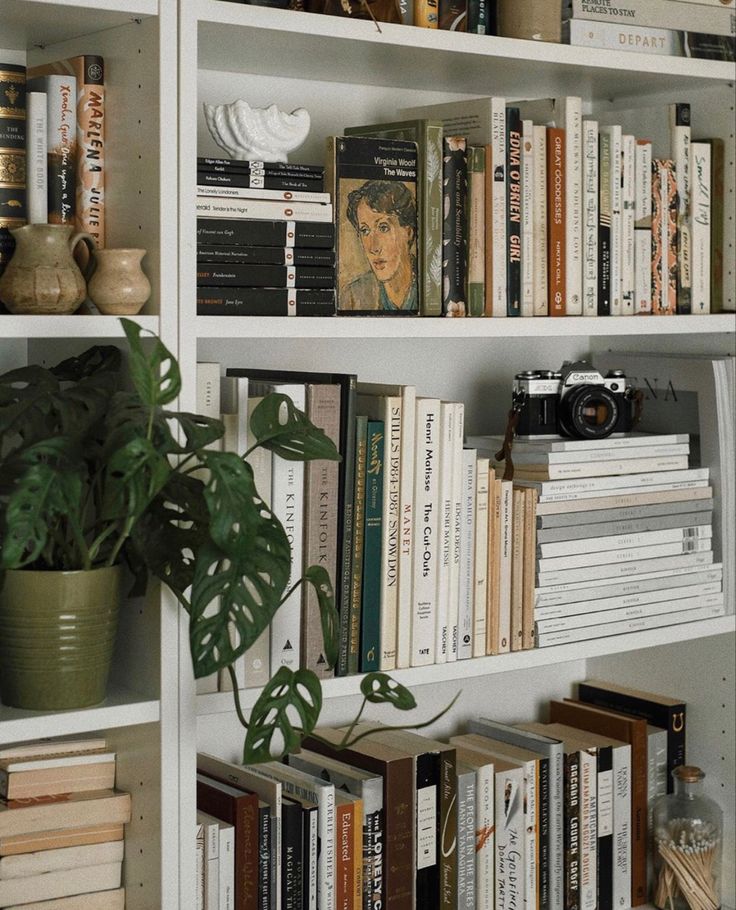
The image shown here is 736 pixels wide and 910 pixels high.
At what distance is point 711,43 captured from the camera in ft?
5.45


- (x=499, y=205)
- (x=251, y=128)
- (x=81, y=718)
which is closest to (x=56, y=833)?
(x=81, y=718)

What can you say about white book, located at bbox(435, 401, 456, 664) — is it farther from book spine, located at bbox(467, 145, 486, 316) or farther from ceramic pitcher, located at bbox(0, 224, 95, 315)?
ceramic pitcher, located at bbox(0, 224, 95, 315)

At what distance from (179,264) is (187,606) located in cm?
32

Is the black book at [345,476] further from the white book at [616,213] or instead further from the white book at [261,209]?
the white book at [616,213]

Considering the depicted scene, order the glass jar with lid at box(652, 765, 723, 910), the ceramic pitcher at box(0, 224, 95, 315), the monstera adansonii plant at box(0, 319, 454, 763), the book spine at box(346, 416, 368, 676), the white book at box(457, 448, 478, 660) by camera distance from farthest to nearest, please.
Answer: the glass jar with lid at box(652, 765, 723, 910) → the white book at box(457, 448, 478, 660) → the book spine at box(346, 416, 368, 676) → the ceramic pitcher at box(0, 224, 95, 315) → the monstera adansonii plant at box(0, 319, 454, 763)

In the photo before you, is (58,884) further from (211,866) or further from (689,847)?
(689,847)

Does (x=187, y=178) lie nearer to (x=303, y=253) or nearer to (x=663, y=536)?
(x=303, y=253)

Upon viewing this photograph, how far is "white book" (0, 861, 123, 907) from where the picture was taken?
127 cm

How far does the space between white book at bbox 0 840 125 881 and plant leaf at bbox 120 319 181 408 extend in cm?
49

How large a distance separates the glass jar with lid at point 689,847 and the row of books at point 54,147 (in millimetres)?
1091

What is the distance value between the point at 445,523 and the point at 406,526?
0.06 metres

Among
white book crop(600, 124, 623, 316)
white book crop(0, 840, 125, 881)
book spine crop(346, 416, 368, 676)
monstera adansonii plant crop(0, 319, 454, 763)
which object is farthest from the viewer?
white book crop(600, 124, 623, 316)

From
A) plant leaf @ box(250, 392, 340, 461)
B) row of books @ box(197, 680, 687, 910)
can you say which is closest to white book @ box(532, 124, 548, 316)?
plant leaf @ box(250, 392, 340, 461)

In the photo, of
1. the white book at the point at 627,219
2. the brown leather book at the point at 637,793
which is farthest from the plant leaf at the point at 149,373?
the brown leather book at the point at 637,793
